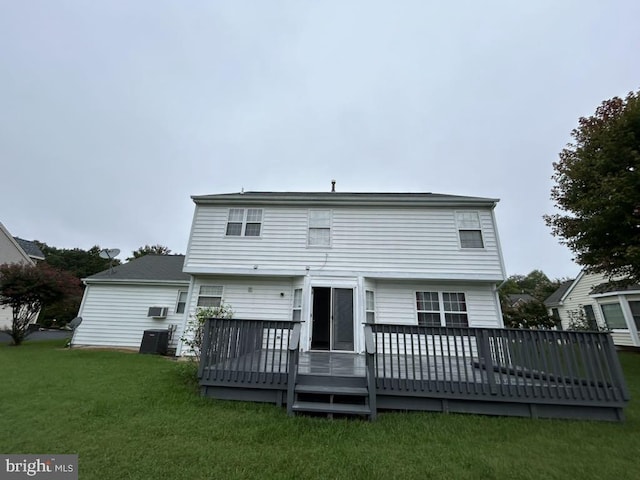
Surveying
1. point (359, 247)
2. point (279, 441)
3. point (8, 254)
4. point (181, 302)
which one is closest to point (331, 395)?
point (279, 441)

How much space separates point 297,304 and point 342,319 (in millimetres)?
1558

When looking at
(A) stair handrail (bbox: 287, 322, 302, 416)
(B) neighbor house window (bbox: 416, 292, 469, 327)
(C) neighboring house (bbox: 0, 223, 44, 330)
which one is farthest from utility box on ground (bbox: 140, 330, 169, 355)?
(C) neighboring house (bbox: 0, 223, 44, 330)

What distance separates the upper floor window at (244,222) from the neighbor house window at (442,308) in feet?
19.9

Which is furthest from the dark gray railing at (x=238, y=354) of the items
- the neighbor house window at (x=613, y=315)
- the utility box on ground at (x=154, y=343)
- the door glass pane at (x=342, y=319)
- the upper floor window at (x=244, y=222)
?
the neighbor house window at (x=613, y=315)

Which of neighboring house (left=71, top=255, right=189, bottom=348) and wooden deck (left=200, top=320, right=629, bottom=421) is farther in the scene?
neighboring house (left=71, top=255, right=189, bottom=348)

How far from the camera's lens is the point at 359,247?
8.83 m

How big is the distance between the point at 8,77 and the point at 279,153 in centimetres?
1251

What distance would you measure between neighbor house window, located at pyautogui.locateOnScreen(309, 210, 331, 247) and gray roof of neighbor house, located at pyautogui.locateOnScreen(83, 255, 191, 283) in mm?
6221

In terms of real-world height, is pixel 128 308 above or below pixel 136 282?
below

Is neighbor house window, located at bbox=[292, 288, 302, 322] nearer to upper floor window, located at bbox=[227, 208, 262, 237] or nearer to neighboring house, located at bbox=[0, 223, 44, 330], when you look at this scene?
upper floor window, located at bbox=[227, 208, 262, 237]

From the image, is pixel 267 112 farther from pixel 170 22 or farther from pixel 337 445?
pixel 337 445

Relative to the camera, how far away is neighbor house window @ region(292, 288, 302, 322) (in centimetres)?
830

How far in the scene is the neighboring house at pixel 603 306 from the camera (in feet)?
43.0

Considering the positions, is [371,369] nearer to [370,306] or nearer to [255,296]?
[370,306]
